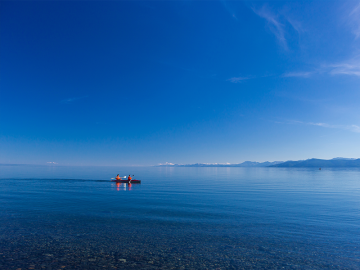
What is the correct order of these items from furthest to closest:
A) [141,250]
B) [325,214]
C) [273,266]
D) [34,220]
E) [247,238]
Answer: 1. [325,214]
2. [34,220]
3. [247,238]
4. [141,250]
5. [273,266]

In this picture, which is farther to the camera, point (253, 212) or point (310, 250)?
point (253, 212)

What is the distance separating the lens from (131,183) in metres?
64.7

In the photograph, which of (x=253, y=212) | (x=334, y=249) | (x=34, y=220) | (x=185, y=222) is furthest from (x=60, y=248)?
(x=253, y=212)

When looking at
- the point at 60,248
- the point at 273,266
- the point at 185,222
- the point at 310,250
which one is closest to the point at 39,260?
the point at 60,248

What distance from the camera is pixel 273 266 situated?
12.2 m

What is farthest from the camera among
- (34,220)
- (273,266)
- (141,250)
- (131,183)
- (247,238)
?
(131,183)

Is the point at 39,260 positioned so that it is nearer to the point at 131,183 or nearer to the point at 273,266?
the point at 273,266

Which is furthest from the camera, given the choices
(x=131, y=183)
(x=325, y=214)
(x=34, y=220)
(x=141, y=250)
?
(x=131, y=183)

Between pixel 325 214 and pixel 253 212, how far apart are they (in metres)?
9.12

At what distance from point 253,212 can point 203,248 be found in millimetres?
14301

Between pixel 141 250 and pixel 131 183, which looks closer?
pixel 141 250

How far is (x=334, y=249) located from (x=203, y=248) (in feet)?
32.1

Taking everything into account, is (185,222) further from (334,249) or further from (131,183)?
(131,183)

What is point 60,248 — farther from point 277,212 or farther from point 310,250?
point 277,212
